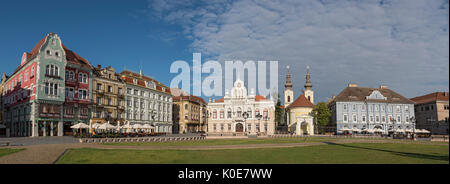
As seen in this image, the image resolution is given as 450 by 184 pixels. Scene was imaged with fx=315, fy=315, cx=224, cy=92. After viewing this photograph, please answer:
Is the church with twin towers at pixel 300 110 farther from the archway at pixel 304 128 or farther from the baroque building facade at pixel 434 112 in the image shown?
the baroque building facade at pixel 434 112

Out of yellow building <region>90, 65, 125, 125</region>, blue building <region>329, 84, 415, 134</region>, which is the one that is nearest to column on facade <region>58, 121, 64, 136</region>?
yellow building <region>90, 65, 125, 125</region>

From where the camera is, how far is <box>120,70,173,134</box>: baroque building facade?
68062 mm

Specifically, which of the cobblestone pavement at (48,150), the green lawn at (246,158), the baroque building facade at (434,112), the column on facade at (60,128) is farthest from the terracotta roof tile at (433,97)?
the column on facade at (60,128)

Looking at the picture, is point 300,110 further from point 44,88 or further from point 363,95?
point 44,88

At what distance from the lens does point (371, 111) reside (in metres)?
77.9

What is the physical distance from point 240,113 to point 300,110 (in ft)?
51.9

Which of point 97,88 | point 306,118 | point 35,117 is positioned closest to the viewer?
point 35,117

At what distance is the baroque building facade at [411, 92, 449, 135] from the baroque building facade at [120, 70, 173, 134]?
63458 mm

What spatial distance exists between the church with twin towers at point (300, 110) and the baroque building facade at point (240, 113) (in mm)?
6572

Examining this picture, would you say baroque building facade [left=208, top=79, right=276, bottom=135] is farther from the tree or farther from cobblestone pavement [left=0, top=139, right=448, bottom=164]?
cobblestone pavement [left=0, top=139, right=448, bottom=164]
